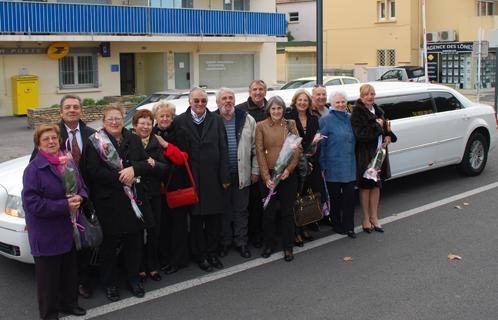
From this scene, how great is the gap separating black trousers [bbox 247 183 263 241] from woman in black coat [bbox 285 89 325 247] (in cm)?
47

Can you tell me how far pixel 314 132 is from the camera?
637cm

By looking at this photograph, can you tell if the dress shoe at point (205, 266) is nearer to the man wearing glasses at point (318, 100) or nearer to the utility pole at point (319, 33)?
the man wearing glasses at point (318, 100)

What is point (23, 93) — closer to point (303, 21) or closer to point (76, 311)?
point (76, 311)

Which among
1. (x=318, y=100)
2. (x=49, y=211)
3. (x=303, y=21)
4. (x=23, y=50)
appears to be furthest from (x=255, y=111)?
(x=303, y=21)

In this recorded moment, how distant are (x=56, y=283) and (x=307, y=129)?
9.84ft

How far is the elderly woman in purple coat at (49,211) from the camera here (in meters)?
4.41

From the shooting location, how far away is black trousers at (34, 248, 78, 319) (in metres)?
4.59

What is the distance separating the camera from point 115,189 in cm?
496

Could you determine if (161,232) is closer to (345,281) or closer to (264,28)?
(345,281)

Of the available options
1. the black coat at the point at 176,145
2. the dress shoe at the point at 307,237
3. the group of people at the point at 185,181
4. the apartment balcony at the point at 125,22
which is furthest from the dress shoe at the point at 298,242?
the apartment balcony at the point at 125,22

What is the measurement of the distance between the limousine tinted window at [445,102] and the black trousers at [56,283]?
247 inches

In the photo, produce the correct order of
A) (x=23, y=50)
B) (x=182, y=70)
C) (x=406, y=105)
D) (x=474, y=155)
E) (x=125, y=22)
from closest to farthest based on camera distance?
(x=406, y=105)
(x=474, y=155)
(x=23, y=50)
(x=125, y=22)
(x=182, y=70)

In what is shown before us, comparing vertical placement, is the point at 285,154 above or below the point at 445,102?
below

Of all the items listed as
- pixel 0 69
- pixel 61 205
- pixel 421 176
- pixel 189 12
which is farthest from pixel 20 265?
pixel 189 12
